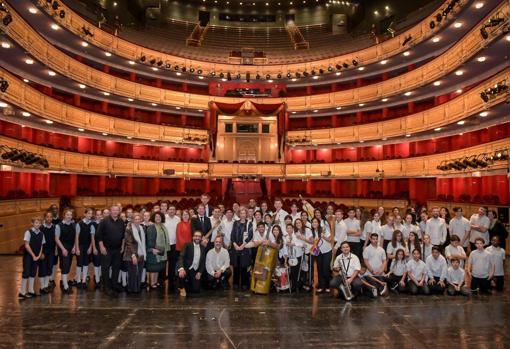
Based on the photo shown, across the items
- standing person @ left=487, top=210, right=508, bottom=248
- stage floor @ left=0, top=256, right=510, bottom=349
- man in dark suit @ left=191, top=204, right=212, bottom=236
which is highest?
man in dark suit @ left=191, top=204, right=212, bottom=236

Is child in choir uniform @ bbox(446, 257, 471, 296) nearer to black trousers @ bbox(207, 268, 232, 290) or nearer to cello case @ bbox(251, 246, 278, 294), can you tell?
cello case @ bbox(251, 246, 278, 294)

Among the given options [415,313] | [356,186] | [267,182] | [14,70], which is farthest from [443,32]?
[14,70]

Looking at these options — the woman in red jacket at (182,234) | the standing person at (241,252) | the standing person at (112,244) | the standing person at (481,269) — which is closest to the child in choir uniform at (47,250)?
the standing person at (112,244)

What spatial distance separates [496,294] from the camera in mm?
7754

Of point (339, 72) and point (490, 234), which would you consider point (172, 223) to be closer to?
point (490, 234)

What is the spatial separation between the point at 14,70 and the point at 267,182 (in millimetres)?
16474

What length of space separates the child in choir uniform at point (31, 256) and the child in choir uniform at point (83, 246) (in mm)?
834

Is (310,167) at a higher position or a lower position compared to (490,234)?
higher

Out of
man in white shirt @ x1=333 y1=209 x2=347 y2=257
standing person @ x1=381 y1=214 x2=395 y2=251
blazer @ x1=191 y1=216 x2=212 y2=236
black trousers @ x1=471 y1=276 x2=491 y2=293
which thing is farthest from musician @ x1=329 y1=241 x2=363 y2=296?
blazer @ x1=191 y1=216 x2=212 y2=236

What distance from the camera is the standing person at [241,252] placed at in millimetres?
A: 8203

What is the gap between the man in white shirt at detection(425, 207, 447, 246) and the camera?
29.6 feet

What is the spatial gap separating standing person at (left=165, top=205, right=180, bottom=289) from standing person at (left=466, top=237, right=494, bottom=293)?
6.35 m

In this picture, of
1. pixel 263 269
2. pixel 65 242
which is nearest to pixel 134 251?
pixel 65 242

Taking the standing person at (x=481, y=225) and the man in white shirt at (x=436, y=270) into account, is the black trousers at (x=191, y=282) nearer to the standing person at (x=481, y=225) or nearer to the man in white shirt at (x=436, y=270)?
the man in white shirt at (x=436, y=270)
